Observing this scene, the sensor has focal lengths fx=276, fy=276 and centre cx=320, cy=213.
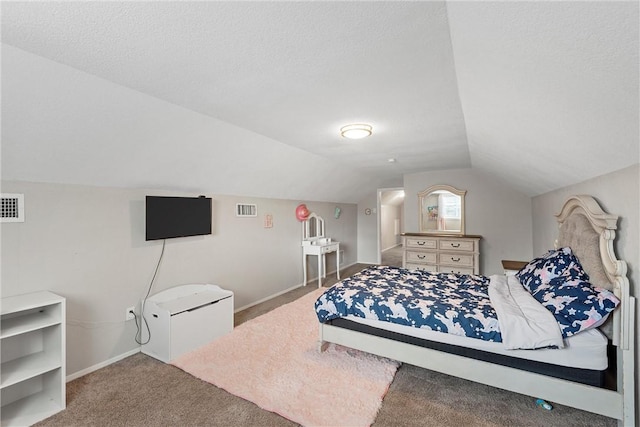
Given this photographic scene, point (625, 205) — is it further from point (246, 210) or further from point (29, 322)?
point (29, 322)

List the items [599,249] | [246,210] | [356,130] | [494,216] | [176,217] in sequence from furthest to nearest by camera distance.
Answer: [494,216], [246,210], [176,217], [356,130], [599,249]

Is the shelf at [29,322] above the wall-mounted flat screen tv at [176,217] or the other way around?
the other way around

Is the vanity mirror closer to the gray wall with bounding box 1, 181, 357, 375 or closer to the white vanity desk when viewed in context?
the white vanity desk

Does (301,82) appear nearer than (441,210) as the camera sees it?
Yes

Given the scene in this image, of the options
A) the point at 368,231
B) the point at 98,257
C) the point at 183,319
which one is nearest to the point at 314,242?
the point at 368,231

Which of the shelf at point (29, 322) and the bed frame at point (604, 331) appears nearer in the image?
the bed frame at point (604, 331)

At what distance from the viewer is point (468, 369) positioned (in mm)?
1976

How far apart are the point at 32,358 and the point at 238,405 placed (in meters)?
1.57

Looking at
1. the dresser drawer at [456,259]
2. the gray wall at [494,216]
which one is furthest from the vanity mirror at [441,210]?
the dresser drawer at [456,259]

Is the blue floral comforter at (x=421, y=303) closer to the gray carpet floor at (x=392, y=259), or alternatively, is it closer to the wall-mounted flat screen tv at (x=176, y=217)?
the wall-mounted flat screen tv at (x=176, y=217)

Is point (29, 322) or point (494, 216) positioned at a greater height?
point (494, 216)

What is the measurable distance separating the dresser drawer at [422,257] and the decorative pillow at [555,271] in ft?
6.99

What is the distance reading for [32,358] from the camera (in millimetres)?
2031

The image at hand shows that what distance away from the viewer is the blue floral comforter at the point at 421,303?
2.00 metres
